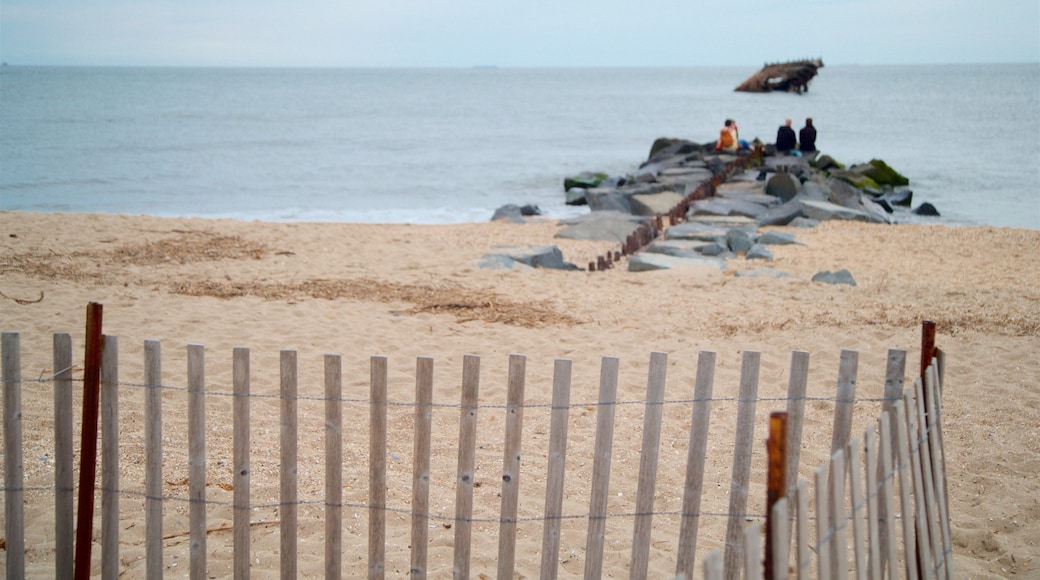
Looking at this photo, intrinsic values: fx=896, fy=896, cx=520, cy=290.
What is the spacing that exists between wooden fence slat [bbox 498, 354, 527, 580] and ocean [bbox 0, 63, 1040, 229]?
58.6 ft

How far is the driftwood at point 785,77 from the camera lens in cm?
10031

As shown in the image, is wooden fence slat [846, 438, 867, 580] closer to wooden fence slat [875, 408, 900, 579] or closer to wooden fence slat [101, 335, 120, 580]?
wooden fence slat [875, 408, 900, 579]

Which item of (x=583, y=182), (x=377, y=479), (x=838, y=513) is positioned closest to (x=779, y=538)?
(x=838, y=513)

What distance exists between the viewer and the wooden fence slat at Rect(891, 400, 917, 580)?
115 inches

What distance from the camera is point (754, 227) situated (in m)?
15.4

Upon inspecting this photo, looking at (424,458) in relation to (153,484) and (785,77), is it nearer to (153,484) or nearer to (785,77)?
(153,484)

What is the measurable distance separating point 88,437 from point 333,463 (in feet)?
3.05

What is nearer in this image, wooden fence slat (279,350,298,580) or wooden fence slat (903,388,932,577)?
wooden fence slat (903,388,932,577)

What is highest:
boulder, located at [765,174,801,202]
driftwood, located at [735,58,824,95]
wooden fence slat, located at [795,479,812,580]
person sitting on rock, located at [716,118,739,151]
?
driftwood, located at [735,58,824,95]

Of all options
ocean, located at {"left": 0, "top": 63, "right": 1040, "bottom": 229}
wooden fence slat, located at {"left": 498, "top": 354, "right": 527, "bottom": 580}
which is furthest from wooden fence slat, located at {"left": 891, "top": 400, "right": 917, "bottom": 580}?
ocean, located at {"left": 0, "top": 63, "right": 1040, "bottom": 229}

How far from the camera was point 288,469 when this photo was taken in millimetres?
3578

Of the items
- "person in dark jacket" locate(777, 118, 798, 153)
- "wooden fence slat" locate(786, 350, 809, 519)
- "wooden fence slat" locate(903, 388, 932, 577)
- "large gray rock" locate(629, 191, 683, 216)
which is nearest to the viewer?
"wooden fence slat" locate(903, 388, 932, 577)

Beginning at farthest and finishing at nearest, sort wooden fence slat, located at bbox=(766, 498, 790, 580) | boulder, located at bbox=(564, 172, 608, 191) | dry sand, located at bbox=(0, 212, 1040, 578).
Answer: boulder, located at bbox=(564, 172, 608, 191), dry sand, located at bbox=(0, 212, 1040, 578), wooden fence slat, located at bbox=(766, 498, 790, 580)

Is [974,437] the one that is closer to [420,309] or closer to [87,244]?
[420,309]
